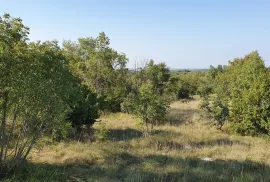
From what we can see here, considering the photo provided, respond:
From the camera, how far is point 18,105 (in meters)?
5.43

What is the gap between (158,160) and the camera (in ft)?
23.0

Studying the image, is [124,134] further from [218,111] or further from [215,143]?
[218,111]

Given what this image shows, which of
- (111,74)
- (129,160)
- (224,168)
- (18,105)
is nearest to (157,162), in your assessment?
(129,160)

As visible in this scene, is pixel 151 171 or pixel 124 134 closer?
pixel 151 171

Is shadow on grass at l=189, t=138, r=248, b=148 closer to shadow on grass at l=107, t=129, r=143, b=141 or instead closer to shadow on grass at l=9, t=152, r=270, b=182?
shadow on grass at l=9, t=152, r=270, b=182

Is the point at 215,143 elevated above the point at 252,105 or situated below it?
below

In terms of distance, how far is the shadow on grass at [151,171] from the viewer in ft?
18.9

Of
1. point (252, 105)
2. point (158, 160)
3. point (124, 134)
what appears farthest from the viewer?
point (124, 134)

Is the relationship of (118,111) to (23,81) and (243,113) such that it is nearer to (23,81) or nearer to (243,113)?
(243,113)

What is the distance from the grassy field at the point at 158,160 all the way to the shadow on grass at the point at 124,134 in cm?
15

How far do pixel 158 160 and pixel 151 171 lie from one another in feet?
2.61

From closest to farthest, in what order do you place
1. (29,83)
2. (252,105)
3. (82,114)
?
(29,83) → (82,114) → (252,105)

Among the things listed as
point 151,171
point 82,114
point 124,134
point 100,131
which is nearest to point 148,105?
point 124,134

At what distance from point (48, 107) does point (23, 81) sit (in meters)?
0.88
